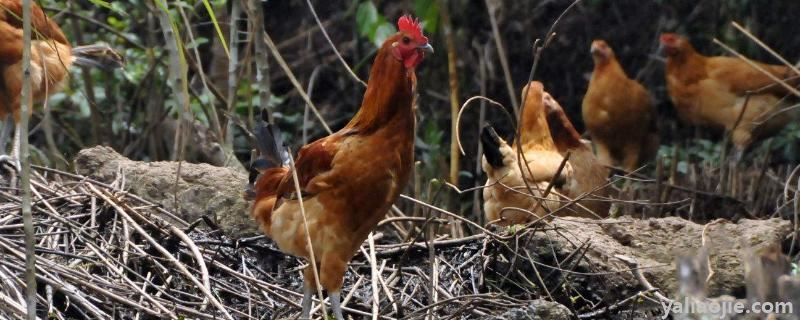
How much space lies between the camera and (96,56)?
641 cm

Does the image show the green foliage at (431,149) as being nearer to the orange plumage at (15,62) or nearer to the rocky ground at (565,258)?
the orange plumage at (15,62)

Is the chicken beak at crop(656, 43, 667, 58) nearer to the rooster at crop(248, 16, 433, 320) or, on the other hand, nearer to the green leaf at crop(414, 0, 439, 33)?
the green leaf at crop(414, 0, 439, 33)

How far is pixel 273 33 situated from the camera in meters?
9.51

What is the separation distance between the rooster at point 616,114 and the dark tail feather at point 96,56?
3.41 m

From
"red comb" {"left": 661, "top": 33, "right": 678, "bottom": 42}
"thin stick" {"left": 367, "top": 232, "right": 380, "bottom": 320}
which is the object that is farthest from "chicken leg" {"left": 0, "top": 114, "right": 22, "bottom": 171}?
"red comb" {"left": 661, "top": 33, "right": 678, "bottom": 42}

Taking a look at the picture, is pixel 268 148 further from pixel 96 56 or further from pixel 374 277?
pixel 96 56

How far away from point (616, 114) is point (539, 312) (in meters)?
5.08

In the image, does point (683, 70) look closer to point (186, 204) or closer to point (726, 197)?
point (726, 197)

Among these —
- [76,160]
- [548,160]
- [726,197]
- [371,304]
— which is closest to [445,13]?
[548,160]

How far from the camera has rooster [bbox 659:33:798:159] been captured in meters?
8.39

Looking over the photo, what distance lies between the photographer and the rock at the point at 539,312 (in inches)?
146

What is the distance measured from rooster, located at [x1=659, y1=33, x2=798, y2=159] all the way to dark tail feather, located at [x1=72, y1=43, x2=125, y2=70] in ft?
13.3

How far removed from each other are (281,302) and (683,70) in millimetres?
5237

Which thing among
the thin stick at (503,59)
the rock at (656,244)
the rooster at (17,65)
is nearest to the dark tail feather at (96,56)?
the rooster at (17,65)
